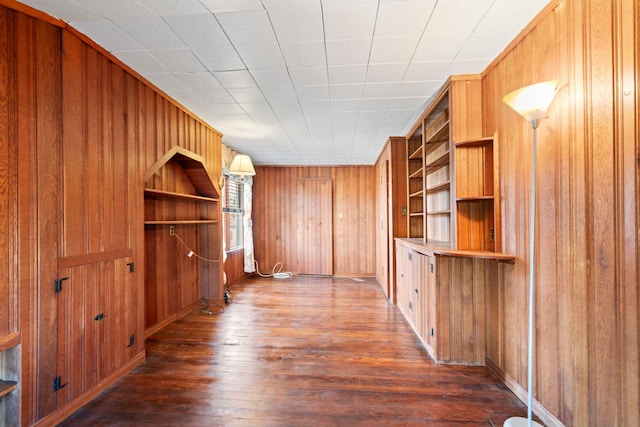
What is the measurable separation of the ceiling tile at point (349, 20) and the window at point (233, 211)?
3741 mm

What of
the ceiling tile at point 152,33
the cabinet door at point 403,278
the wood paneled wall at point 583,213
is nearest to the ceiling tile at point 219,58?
the ceiling tile at point 152,33

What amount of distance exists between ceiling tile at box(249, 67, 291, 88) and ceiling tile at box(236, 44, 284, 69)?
6 centimetres

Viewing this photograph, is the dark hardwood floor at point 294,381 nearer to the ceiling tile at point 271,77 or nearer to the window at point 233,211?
the window at point 233,211

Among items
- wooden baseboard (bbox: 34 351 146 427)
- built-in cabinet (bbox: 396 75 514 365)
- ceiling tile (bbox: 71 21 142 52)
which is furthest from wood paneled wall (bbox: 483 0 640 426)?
wooden baseboard (bbox: 34 351 146 427)

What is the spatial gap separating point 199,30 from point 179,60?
491 millimetres

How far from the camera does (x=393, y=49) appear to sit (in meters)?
2.06

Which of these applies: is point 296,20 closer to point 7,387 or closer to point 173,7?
point 173,7

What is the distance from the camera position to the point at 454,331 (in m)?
2.41

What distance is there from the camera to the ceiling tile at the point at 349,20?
1.64 m

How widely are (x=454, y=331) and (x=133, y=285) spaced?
2921mm

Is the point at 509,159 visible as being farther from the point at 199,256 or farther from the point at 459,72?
the point at 199,256

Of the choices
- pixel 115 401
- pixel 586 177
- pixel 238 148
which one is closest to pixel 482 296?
pixel 586 177

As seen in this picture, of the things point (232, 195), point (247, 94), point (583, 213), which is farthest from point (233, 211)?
point (583, 213)

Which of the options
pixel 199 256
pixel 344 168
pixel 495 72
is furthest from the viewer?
pixel 344 168
